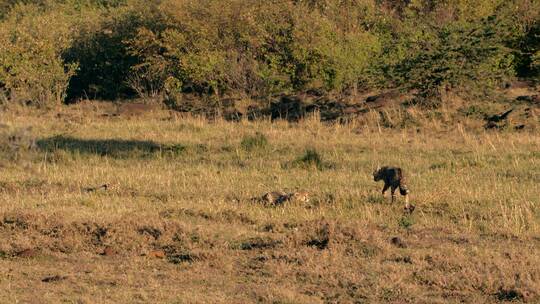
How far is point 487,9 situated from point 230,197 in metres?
15.8

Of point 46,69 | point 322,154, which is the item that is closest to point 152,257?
point 322,154

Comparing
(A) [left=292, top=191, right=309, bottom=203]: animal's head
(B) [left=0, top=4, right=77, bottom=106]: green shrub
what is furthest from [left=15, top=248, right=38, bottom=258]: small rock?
(B) [left=0, top=4, right=77, bottom=106]: green shrub

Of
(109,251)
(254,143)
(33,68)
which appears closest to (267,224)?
(109,251)

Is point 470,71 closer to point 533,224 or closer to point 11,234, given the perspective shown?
point 533,224

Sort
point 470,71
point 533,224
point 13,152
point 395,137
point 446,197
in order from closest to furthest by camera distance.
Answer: point 533,224
point 446,197
point 13,152
point 395,137
point 470,71

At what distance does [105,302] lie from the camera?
6930 mm

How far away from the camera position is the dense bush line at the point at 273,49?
20.8 metres

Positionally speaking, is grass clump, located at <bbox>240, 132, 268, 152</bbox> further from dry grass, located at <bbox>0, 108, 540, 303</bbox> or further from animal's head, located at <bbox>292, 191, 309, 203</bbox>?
animal's head, located at <bbox>292, 191, 309, 203</bbox>

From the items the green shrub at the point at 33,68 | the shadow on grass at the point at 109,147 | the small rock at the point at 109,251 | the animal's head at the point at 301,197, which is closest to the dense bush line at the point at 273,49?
the green shrub at the point at 33,68

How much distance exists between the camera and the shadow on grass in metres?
16.4

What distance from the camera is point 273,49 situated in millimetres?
25062

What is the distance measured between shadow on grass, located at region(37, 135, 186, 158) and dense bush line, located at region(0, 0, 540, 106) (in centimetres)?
643

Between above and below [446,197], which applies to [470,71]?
above

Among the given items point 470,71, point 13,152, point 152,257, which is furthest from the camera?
point 470,71
